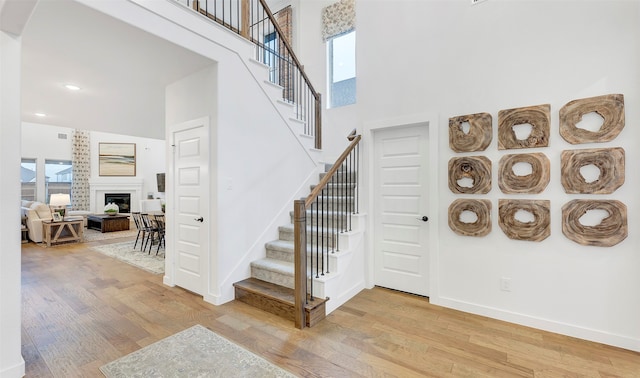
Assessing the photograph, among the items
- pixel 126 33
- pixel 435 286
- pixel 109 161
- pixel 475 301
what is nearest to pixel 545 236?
pixel 475 301

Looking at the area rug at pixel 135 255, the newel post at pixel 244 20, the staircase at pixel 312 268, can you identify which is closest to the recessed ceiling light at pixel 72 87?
the newel post at pixel 244 20

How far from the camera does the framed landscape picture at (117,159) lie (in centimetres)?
998

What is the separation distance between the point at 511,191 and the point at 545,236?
47 cm

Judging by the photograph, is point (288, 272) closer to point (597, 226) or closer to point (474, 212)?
point (474, 212)

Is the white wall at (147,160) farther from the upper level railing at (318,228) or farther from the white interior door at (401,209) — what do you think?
the white interior door at (401,209)

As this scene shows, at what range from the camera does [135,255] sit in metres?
5.34

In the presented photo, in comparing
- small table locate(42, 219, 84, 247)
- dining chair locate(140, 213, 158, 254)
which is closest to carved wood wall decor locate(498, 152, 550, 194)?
Result: dining chair locate(140, 213, 158, 254)

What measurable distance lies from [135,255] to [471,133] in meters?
5.87

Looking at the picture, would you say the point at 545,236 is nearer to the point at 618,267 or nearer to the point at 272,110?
the point at 618,267

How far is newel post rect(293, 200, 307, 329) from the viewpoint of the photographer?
101 inches

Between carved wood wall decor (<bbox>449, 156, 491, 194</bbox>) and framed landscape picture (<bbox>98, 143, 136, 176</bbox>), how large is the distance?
36.8 feet

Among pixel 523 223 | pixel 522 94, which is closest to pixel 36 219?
pixel 523 223

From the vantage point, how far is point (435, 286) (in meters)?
3.07

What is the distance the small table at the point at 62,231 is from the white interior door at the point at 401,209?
7069 mm
